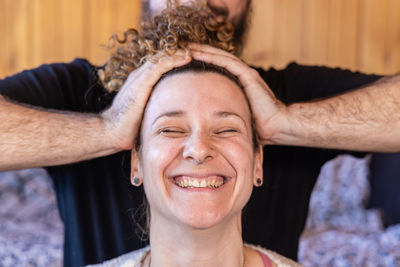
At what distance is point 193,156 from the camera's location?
4.87 feet

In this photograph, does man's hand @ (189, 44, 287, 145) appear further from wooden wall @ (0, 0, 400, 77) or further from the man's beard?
wooden wall @ (0, 0, 400, 77)

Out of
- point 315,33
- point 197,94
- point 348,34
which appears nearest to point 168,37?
point 197,94

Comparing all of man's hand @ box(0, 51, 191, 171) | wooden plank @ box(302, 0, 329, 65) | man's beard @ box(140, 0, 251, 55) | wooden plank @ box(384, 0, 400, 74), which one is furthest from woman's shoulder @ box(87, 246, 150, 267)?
wooden plank @ box(384, 0, 400, 74)

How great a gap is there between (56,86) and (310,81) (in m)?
0.97

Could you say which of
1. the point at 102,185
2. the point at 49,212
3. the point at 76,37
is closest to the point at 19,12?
the point at 76,37

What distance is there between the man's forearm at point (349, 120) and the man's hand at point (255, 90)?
3cm

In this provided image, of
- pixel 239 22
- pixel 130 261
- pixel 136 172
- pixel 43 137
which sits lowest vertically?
pixel 130 261

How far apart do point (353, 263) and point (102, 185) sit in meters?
1.36

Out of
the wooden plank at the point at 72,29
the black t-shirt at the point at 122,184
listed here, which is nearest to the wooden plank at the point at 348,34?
the black t-shirt at the point at 122,184

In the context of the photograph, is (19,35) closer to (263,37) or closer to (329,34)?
(263,37)

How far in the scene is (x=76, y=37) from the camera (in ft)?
10.8

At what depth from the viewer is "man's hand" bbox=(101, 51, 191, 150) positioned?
5.28ft

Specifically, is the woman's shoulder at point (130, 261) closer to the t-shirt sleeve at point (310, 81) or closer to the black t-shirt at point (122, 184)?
the black t-shirt at point (122, 184)

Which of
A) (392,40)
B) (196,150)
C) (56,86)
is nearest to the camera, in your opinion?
(196,150)
